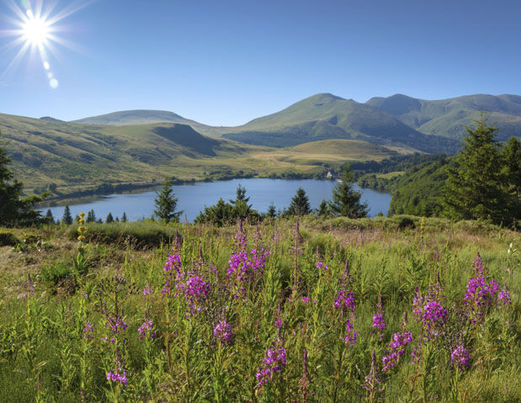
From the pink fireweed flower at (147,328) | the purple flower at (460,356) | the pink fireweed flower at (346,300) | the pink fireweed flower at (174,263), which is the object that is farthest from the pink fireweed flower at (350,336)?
the pink fireweed flower at (174,263)

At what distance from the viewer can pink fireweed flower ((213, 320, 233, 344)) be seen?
251cm

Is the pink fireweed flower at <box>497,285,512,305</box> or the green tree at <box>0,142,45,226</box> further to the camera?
the green tree at <box>0,142,45,226</box>

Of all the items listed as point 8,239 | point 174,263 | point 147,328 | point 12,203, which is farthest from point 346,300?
point 12,203

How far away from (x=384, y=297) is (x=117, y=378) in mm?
4635

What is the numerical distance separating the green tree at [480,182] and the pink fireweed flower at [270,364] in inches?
1294

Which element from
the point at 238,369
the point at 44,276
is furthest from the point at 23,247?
the point at 238,369

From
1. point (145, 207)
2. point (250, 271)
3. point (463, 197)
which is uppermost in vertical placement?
point (250, 271)

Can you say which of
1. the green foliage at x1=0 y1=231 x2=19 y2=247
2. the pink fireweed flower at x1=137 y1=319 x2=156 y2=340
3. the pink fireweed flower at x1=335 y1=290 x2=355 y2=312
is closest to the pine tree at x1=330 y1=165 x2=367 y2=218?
the green foliage at x1=0 y1=231 x2=19 y2=247

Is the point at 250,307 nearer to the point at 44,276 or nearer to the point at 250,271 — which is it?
the point at 250,271

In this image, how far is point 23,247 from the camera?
8.27 metres

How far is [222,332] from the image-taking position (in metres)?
2.51

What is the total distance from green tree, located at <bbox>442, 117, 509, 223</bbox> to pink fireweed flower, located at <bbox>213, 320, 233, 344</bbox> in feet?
108

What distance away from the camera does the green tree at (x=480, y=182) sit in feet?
95.1

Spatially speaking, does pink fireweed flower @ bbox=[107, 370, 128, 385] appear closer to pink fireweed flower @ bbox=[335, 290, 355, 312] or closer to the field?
the field
